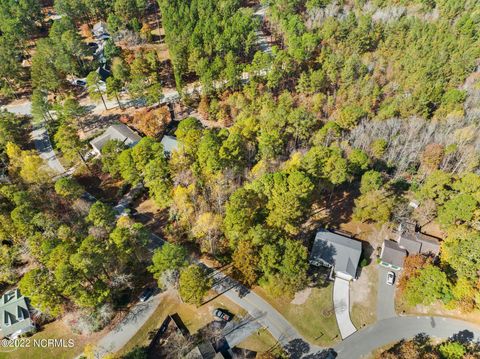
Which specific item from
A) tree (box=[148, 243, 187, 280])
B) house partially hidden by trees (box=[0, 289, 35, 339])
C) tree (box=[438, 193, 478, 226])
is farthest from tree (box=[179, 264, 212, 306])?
tree (box=[438, 193, 478, 226])

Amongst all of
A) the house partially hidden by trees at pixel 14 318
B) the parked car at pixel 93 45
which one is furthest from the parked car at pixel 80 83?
the house partially hidden by trees at pixel 14 318

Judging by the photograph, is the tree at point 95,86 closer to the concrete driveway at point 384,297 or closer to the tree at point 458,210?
the concrete driveway at point 384,297

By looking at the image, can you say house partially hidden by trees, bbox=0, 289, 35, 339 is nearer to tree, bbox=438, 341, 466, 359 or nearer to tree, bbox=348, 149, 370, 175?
tree, bbox=438, 341, 466, 359

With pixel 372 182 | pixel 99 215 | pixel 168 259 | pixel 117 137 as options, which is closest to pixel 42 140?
pixel 117 137

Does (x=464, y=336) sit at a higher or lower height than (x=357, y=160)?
lower

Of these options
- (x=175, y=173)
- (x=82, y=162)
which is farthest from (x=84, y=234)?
(x=82, y=162)

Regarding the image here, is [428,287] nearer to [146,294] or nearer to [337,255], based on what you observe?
[337,255]
